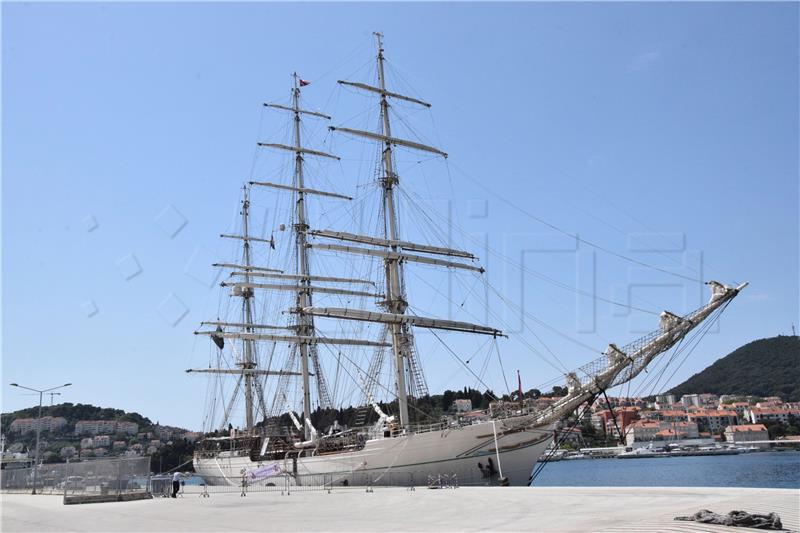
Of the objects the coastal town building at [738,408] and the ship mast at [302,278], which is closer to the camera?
the ship mast at [302,278]

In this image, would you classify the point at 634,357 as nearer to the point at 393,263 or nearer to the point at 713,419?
the point at 393,263

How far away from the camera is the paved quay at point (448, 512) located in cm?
1277

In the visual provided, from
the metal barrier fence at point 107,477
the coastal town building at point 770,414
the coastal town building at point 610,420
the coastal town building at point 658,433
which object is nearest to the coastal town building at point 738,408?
the coastal town building at point 770,414

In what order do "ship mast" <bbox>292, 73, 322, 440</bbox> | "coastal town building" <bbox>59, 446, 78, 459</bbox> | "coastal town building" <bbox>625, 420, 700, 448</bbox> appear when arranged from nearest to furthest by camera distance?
"ship mast" <bbox>292, 73, 322, 440</bbox> → "coastal town building" <bbox>625, 420, 700, 448</bbox> → "coastal town building" <bbox>59, 446, 78, 459</bbox>

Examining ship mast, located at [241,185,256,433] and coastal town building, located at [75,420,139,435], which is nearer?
ship mast, located at [241,185,256,433]

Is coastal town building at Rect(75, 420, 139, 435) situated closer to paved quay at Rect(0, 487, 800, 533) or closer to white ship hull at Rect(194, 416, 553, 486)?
white ship hull at Rect(194, 416, 553, 486)

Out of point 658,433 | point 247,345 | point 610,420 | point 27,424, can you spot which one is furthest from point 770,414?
point 27,424

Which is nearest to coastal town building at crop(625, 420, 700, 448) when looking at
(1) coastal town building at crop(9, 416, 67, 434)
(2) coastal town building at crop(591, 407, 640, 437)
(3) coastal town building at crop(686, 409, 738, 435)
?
(2) coastal town building at crop(591, 407, 640, 437)

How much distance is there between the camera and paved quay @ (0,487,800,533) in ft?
41.9

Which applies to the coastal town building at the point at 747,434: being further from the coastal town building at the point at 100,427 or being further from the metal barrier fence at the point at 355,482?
the coastal town building at the point at 100,427

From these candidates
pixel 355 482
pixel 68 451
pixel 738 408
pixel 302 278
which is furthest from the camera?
pixel 738 408

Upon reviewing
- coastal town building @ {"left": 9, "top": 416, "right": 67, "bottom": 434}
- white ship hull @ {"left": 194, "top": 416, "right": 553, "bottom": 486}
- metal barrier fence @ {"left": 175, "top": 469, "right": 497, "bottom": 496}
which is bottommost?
metal barrier fence @ {"left": 175, "top": 469, "right": 497, "bottom": 496}

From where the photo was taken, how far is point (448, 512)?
16281 mm

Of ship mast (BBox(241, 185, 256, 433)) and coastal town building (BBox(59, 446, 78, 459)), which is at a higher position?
ship mast (BBox(241, 185, 256, 433))
